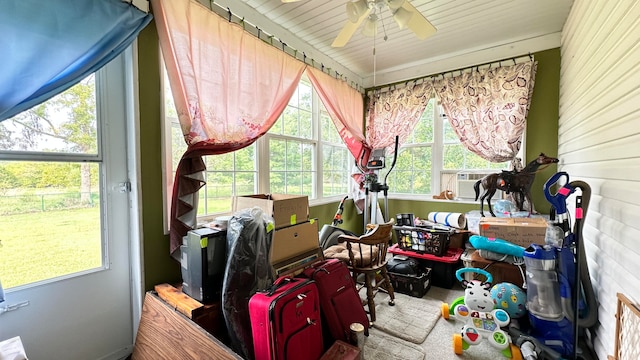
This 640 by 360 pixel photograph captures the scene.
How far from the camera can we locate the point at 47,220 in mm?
1463

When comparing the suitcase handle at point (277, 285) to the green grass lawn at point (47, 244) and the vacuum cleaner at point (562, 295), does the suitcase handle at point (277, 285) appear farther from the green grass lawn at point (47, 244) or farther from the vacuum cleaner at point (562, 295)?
the vacuum cleaner at point (562, 295)

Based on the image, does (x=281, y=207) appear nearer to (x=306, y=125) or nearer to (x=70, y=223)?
(x=70, y=223)

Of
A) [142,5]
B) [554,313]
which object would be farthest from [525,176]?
[142,5]

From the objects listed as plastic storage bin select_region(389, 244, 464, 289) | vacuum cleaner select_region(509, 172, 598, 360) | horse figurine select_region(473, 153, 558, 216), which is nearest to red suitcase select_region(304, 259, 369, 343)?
vacuum cleaner select_region(509, 172, 598, 360)

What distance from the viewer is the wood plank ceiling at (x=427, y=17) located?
226 centimetres

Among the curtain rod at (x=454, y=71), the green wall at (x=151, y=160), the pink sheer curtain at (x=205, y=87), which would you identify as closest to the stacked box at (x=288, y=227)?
the pink sheer curtain at (x=205, y=87)

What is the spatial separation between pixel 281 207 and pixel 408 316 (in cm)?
142

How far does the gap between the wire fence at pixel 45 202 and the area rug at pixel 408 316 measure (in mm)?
2198

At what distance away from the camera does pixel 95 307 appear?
161 centimetres

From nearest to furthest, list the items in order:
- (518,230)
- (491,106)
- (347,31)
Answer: (347,31) → (518,230) → (491,106)

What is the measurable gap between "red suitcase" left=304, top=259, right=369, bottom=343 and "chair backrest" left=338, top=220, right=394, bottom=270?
0.28m

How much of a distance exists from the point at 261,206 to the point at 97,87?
126 centimetres

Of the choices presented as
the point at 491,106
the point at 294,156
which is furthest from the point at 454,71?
the point at 294,156

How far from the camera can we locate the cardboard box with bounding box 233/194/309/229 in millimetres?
1896
